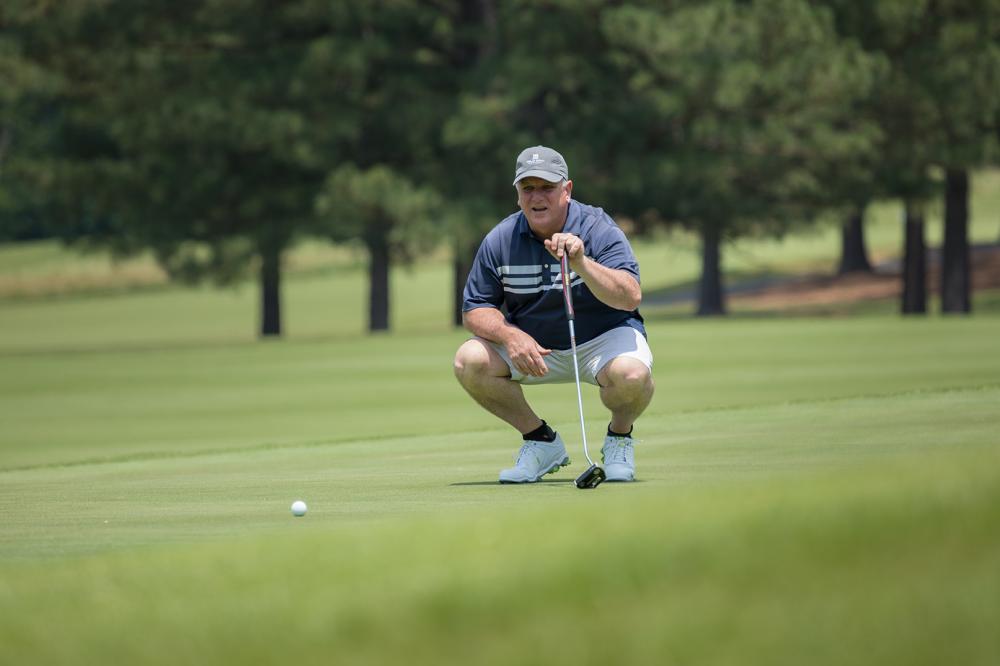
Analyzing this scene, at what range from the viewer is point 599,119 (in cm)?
3278

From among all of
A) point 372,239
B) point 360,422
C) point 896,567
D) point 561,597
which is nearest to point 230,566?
point 561,597

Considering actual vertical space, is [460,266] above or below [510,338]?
below

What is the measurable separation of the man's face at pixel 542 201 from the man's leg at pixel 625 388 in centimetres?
75

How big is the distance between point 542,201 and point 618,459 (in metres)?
1.29

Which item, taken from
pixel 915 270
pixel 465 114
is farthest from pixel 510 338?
pixel 915 270

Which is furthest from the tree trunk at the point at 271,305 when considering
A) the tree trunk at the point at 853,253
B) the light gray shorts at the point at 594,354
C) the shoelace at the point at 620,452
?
the shoelace at the point at 620,452

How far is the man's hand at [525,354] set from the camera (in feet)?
25.4

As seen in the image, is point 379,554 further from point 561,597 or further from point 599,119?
point 599,119

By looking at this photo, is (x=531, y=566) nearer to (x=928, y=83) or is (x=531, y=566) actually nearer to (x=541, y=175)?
(x=541, y=175)

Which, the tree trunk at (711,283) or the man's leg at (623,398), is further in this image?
the tree trunk at (711,283)

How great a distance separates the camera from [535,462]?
7820 millimetres

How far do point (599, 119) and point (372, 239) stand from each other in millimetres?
5283

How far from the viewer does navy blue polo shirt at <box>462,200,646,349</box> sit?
7.95 metres

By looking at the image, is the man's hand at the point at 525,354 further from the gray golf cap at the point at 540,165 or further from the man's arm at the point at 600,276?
the gray golf cap at the point at 540,165
